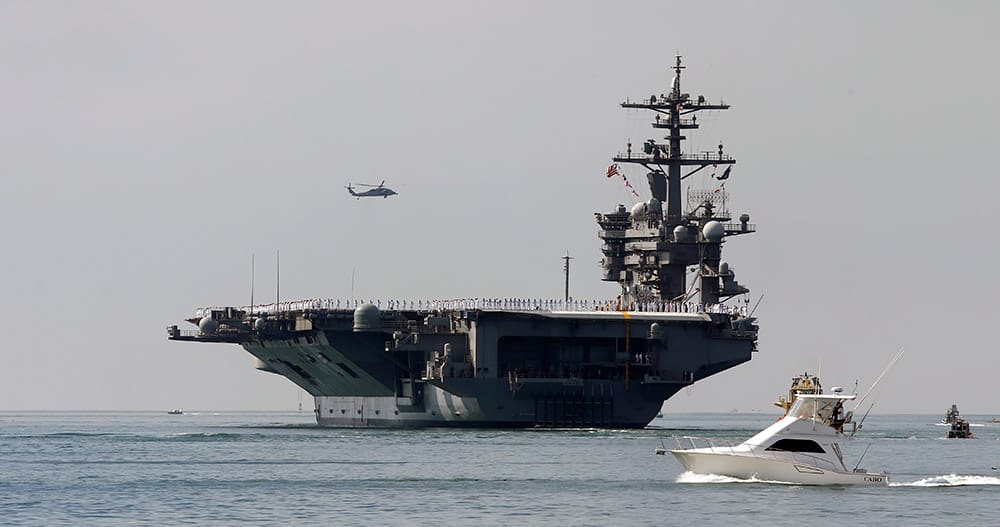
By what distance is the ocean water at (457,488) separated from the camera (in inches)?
1593

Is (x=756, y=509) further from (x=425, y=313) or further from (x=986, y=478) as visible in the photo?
(x=425, y=313)

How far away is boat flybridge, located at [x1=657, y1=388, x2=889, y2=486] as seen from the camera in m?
44.6

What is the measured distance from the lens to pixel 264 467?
58.1 meters

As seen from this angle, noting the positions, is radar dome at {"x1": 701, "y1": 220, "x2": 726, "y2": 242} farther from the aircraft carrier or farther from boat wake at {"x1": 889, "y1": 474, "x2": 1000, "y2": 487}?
boat wake at {"x1": 889, "y1": 474, "x2": 1000, "y2": 487}

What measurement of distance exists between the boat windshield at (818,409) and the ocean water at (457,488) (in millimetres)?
1831

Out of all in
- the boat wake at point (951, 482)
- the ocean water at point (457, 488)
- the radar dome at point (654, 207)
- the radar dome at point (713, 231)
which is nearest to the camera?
the ocean water at point (457, 488)

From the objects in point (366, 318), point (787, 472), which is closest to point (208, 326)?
point (366, 318)

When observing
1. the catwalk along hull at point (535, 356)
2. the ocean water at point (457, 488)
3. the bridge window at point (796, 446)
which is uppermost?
the catwalk along hull at point (535, 356)

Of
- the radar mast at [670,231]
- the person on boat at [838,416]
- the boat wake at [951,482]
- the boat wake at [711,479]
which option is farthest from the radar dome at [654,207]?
the person on boat at [838,416]

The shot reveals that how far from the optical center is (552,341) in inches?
3125

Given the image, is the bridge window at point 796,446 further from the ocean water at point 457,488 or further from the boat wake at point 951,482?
the boat wake at point 951,482

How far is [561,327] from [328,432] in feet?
57.4

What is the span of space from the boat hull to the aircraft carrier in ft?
102

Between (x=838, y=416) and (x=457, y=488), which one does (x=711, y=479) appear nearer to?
(x=838, y=416)
